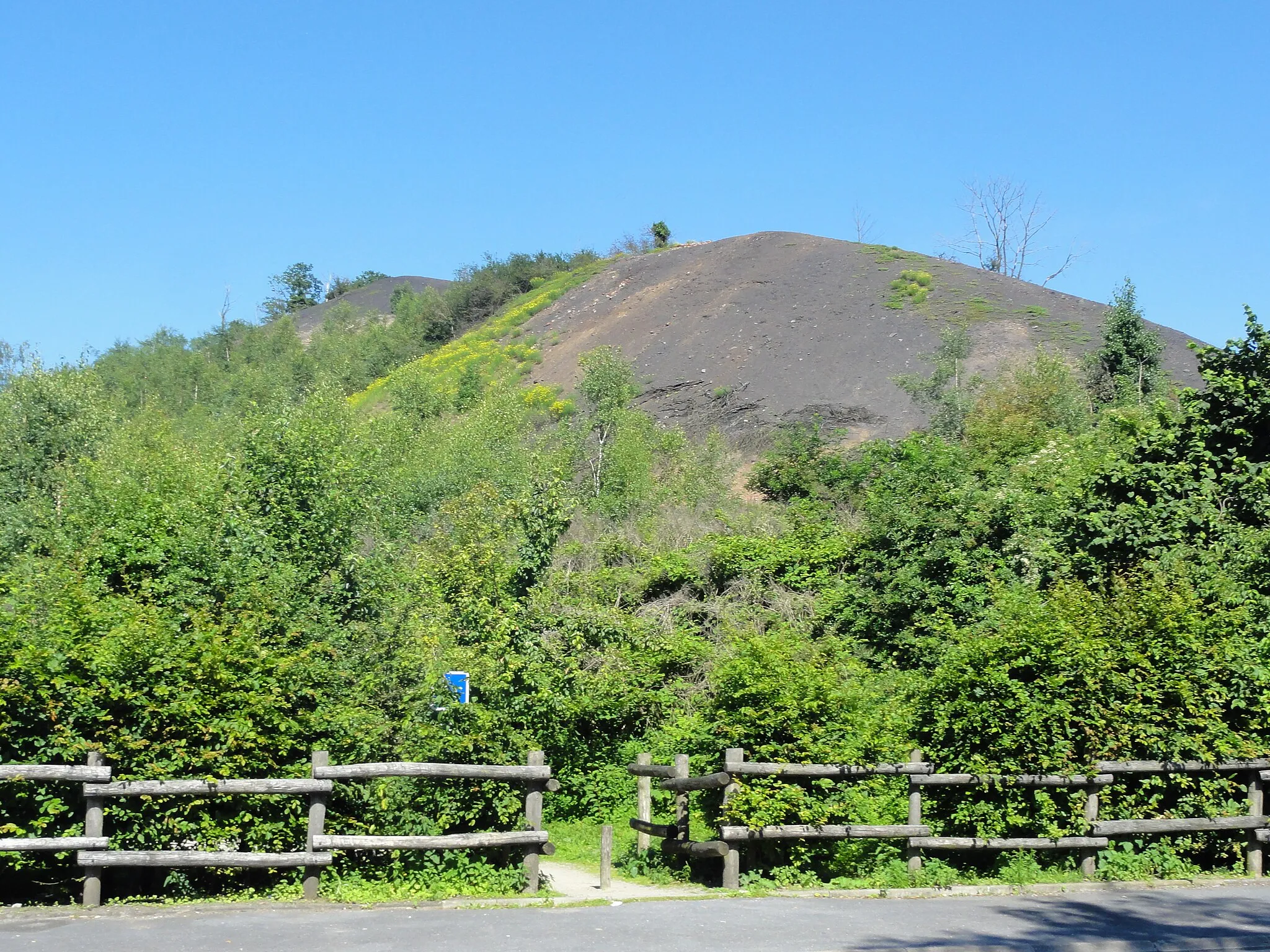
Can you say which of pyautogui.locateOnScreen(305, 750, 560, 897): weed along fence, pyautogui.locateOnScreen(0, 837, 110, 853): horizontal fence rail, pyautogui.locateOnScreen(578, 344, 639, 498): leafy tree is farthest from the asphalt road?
pyautogui.locateOnScreen(578, 344, 639, 498): leafy tree

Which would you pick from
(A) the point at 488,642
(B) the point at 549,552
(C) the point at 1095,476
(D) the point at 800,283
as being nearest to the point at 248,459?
(B) the point at 549,552

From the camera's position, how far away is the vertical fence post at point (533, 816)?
1063 centimetres

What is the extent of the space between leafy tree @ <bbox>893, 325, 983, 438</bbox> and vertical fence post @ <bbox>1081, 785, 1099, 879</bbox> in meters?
39.3

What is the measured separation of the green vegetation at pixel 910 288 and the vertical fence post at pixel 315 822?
81.1 m

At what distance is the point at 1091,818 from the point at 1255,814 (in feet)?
6.46

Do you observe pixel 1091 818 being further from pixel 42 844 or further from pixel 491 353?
pixel 491 353

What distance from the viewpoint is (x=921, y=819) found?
A: 38.8 feet

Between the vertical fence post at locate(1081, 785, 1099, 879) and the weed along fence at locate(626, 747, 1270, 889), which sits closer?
the weed along fence at locate(626, 747, 1270, 889)

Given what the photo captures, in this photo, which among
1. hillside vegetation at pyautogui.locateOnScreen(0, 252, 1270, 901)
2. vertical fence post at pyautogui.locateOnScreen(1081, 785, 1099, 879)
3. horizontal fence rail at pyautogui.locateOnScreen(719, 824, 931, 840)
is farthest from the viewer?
vertical fence post at pyautogui.locateOnScreen(1081, 785, 1099, 879)

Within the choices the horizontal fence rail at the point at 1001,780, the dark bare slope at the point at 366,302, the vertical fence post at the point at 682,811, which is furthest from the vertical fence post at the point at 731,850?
the dark bare slope at the point at 366,302

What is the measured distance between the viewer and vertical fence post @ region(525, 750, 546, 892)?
34.9 ft

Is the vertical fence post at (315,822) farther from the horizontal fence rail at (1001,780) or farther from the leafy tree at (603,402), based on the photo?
the leafy tree at (603,402)

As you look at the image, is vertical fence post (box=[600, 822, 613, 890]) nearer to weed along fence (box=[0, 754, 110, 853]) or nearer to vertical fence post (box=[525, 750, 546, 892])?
vertical fence post (box=[525, 750, 546, 892])

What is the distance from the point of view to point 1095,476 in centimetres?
1922
